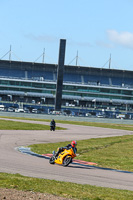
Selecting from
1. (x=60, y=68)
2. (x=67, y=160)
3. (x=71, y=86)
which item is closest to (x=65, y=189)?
(x=67, y=160)

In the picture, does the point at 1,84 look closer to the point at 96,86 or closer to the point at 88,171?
the point at 96,86

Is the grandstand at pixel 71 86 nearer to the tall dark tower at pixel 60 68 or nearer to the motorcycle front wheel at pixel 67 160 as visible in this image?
the tall dark tower at pixel 60 68

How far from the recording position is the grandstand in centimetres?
13825

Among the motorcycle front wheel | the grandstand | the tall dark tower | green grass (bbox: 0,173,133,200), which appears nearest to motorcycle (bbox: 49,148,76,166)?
the motorcycle front wheel

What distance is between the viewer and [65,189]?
524 inches

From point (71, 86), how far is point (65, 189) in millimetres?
126772

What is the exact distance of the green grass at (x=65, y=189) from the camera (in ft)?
41.3

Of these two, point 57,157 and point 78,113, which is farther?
point 78,113

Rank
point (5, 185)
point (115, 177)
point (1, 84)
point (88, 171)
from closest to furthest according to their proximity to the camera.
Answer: point (5, 185), point (115, 177), point (88, 171), point (1, 84)

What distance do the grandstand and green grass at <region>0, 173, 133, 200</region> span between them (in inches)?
4674

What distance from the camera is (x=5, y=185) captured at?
13.0 m

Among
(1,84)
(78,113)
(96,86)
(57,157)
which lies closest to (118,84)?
(96,86)

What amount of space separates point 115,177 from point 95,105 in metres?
122

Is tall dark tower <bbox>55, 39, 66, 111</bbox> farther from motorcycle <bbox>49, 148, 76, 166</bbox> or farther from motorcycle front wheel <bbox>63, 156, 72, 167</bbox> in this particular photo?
motorcycle front wheel <bbox>63, 156, 72, 167</bbox>
